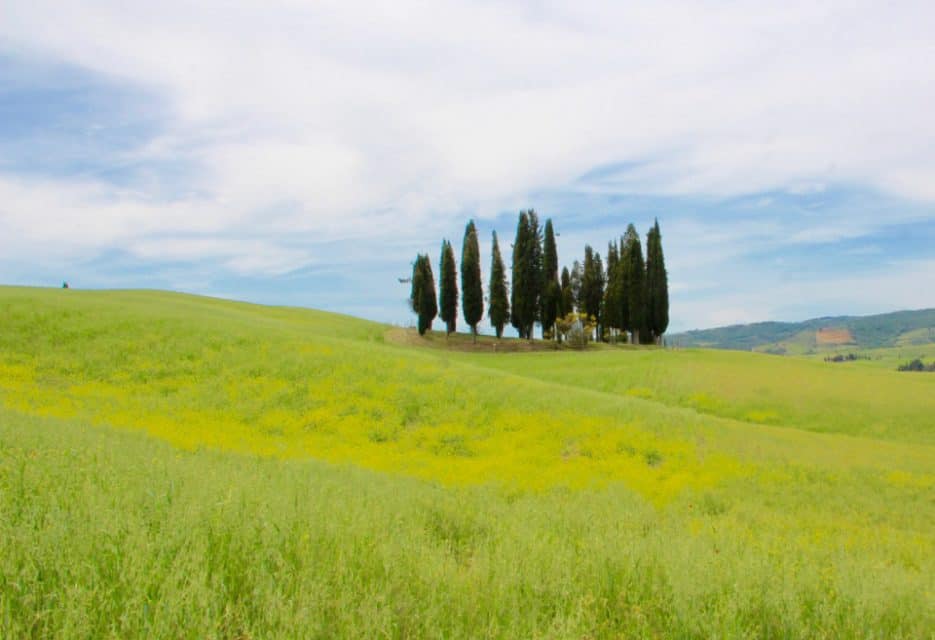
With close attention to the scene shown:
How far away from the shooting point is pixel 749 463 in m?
14.3

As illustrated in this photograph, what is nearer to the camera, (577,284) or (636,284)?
(636,284)

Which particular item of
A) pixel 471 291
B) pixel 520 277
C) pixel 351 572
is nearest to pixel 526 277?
pixel 520 277

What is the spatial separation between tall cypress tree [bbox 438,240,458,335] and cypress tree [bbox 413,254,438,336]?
1.01 meters

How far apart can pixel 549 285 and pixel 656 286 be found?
1174cm

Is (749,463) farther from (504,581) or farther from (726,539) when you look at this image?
(504,581)

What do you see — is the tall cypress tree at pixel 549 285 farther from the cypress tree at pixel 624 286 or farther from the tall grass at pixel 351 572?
the tall grass at pixel 351 572

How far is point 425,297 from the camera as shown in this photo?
204 feet

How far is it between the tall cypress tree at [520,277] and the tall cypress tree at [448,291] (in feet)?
20.8

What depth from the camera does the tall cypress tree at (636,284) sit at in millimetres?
59031

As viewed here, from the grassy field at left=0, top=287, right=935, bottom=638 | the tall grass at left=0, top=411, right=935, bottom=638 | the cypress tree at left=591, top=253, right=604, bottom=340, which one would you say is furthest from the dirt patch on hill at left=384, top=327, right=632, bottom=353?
the tall grass at left=0, top=411, right=935, bottom=638

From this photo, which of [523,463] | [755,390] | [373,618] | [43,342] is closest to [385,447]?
[523,463]

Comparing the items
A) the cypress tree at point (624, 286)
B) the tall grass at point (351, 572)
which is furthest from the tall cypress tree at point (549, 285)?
the tall grass at point (351, 572)

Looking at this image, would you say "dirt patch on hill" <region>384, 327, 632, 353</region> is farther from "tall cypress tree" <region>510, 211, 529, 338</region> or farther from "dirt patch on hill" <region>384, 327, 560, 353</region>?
"tall cypress tree" <region>510, 211, 529, 338</region>

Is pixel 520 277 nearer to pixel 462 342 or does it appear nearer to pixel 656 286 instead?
pixel 462 342
